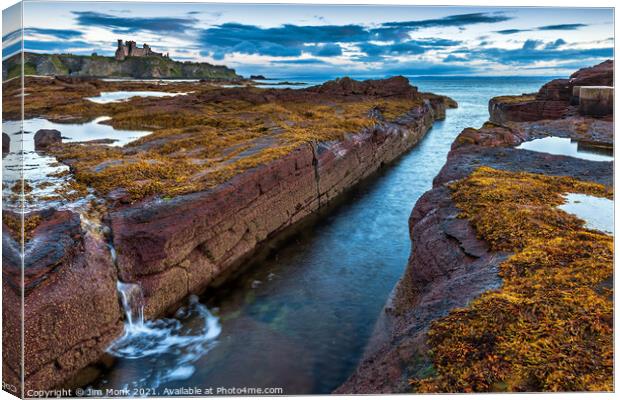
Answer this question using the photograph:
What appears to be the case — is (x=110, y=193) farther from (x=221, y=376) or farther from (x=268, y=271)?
(x=221, y=376)

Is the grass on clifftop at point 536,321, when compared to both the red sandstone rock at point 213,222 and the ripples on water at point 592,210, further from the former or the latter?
the red sandstone rock at point 213,222

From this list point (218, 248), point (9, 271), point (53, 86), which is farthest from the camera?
point (218, 248)

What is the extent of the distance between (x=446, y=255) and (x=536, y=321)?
2.78 metres

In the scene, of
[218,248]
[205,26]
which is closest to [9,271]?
[205,26]

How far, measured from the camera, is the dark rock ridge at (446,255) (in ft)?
A: 19.8

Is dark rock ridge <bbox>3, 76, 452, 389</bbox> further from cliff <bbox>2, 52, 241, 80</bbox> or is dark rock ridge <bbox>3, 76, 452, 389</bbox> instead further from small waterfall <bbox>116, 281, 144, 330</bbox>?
cliff <bbox>2, 52, 241, 80</bbox>

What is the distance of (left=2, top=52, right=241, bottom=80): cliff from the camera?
27.8 feet

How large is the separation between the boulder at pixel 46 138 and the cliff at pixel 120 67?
114 inches

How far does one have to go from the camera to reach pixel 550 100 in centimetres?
1579

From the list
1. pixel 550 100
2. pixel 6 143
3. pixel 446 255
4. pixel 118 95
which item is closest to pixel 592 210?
pixel 446 255

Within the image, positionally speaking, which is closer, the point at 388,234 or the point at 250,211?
the point at 250,211

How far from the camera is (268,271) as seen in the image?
45.4 feet

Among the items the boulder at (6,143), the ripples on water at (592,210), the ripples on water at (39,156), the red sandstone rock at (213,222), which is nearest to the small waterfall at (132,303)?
the red sandstone rock at (213,222)

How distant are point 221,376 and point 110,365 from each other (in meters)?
2.12
